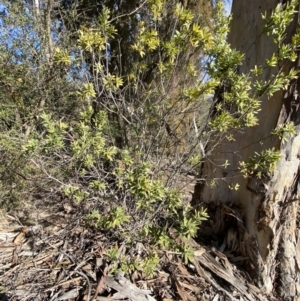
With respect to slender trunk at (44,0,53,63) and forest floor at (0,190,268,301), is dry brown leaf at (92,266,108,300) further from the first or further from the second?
slender trunk at (44,0,53,63)

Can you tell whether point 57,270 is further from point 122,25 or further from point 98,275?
point 122,25

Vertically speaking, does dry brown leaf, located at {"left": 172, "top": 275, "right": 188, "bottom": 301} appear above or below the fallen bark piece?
above

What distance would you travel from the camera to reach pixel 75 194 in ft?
6.74

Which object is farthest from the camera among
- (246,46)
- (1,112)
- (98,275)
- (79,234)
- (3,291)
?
(1,112)

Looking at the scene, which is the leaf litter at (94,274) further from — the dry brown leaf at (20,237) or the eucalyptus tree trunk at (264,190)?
the eucalyptus tree trunk at (264,190)

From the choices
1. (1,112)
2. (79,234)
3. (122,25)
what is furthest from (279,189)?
(122,25)

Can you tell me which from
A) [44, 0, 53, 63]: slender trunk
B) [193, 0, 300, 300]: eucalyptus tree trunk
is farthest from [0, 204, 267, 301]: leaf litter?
[44, 0, 53, 63]: slender trunk

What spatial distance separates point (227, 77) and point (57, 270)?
191 centimetres

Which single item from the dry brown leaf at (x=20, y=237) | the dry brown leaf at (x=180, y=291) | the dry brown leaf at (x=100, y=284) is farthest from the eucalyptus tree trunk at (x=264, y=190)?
the dry brown leaf at (x=20, y=237)

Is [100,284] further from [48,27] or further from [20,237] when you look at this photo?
[48,27]

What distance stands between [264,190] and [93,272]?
4.90 ft

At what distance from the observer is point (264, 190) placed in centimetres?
221

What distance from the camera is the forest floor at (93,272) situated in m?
1.96

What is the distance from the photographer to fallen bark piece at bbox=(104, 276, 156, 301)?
1.94 metres
